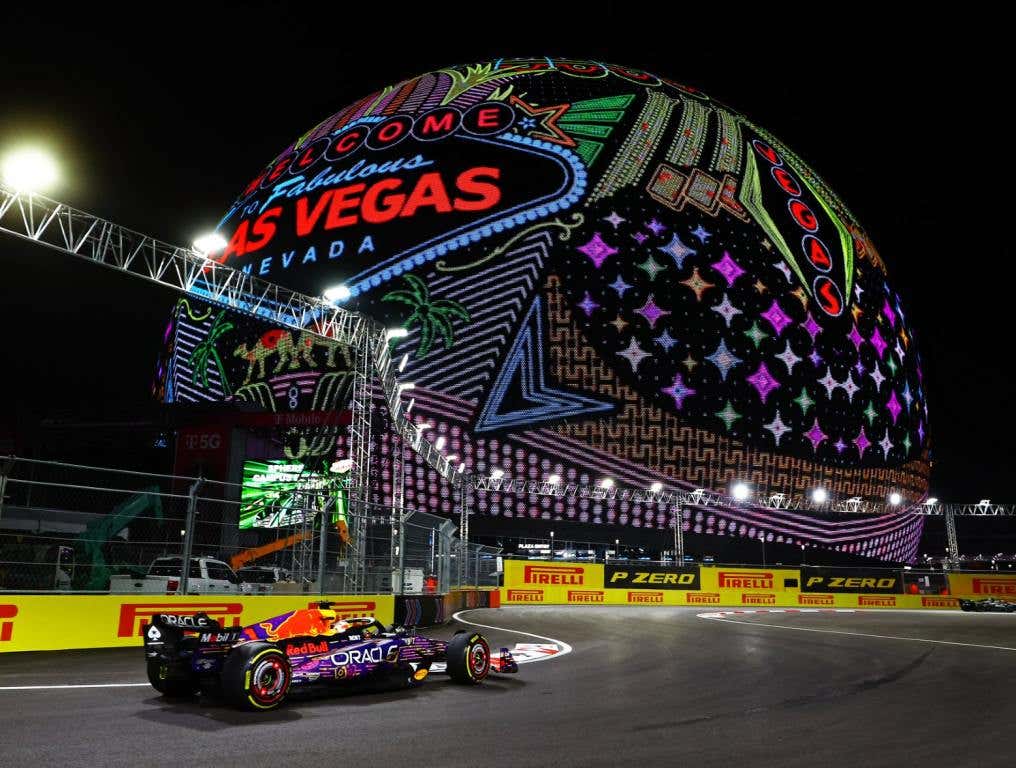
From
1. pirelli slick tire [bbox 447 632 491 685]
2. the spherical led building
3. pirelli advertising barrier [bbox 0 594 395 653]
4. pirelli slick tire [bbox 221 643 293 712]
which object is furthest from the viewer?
the spherical led building

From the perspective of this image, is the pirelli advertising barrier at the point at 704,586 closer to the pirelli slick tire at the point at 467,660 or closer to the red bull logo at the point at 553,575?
the red bull logo at the point at 553,575

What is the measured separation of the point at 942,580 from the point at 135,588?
3870 cm

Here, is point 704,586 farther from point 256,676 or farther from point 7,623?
point 256,676

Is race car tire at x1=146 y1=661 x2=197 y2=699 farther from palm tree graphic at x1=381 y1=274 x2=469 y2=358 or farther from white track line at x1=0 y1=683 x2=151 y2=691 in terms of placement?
palm tree graphic at x1=381 y1=274 x2=469 y2=358

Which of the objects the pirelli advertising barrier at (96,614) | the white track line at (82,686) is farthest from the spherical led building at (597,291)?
the white track line at (82,686)

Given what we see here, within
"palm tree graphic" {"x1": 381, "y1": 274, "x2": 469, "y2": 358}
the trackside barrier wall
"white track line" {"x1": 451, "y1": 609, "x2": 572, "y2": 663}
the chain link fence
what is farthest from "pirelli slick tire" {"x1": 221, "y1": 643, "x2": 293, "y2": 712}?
"palm tree graphic" {"x1": 381, "y1": 274, "x2": 469, "y2": 358}

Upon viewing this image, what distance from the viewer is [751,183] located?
65312mm

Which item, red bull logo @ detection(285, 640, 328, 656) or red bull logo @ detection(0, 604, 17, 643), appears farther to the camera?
red bull logo @ detection(0, 604, 17, 643)

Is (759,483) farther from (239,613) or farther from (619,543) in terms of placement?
(239,613)

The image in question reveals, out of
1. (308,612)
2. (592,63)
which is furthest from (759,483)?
(308,612)

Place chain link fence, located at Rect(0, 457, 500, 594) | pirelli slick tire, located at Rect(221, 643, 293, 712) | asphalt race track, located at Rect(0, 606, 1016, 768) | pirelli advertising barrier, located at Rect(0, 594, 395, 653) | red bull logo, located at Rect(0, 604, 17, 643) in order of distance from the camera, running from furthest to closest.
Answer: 1. chain link fence, located at Rect(0, 457, 500, 594)
2. pirelli advertising barrier, located at Rect(0, 594, 395, 653)
3. red bull logo, located at Rect(0, 604, 17, 643)
4. pirelli slick tire, located at Rect(221, 643, 293, 712)
5. asphalt race track, located at Rect(0, 606, 1016, 768)

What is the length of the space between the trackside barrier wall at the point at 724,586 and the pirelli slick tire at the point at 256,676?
30.4 metres

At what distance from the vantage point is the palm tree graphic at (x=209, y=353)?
198ft

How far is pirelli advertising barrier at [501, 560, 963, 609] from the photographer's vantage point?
38250mm
